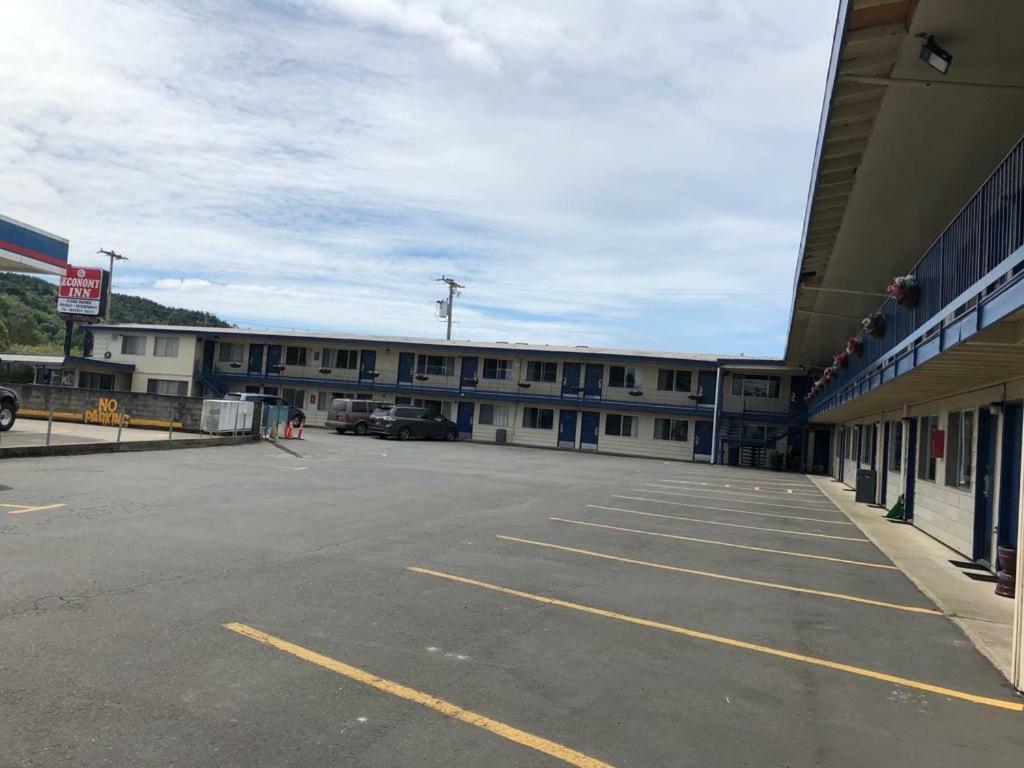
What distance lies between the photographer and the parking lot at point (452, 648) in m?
3.94

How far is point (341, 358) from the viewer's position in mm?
47500

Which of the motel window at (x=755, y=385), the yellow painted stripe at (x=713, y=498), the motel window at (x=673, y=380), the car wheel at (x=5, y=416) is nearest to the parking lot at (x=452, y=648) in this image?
the yellow painted stripe at (x=713, y=498)

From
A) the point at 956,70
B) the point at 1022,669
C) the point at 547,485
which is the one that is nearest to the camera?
the point at 1022,669

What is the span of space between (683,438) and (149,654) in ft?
126

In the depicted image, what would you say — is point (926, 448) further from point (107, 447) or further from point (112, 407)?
point (112, 407)

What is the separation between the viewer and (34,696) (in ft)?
13.4

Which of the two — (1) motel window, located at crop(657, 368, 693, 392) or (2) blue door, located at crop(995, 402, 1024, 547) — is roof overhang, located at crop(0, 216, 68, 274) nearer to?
(2) blue door, located at crop(995, 402, 1024, 547)

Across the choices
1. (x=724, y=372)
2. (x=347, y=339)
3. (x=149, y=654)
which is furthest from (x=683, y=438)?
(x=149, y=654)

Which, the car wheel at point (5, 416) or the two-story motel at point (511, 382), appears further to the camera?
the two-story motel at point (511, 382)

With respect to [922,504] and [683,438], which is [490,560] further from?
[683,438]

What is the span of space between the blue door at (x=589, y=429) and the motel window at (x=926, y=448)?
27520 mm

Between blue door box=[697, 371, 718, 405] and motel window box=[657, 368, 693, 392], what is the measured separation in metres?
0.56

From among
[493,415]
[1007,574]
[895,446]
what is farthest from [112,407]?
[1007,574]

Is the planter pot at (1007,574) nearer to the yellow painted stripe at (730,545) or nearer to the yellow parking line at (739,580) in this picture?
the yellow parking line at (739,580)
